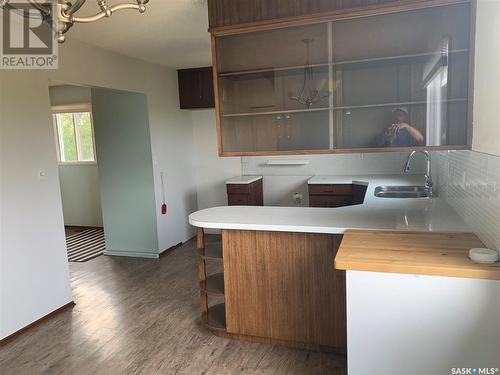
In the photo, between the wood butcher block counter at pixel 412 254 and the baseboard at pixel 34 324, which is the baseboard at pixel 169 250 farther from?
the wood butcher block counter at pixel 412 254

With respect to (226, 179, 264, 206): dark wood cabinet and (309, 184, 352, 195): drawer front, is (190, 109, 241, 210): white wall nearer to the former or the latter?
(226, 179, 264, 206): dark wood cabinet

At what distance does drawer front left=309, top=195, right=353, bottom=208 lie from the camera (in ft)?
14.4

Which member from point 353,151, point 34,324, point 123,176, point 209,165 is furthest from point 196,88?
point 34,324

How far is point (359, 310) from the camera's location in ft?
5.70

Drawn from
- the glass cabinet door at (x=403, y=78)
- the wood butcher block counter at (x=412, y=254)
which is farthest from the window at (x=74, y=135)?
the wood butcher block counter at (x=412, y=254)

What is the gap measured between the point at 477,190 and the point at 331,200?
251 centimetres

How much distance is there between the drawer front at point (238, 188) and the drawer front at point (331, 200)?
2.82 feet

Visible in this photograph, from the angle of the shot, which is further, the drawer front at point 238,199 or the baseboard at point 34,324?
the drawer front at point 238,199

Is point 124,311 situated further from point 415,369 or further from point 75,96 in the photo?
point 75,96

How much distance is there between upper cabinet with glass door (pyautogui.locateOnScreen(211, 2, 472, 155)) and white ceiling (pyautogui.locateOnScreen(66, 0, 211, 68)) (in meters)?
0.55

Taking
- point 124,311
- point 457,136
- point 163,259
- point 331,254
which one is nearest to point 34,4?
point 331,254

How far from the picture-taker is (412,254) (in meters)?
1.76
